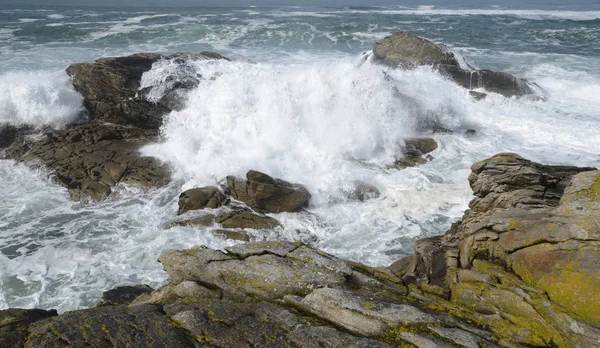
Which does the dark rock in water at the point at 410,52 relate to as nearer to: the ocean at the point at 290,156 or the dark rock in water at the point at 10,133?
the ocean at the point at 290,156

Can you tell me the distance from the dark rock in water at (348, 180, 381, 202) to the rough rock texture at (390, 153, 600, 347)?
209 inches

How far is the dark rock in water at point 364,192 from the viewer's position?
15.2 meters

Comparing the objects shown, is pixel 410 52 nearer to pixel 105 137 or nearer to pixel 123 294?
pixel 105 137

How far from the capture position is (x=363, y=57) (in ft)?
108

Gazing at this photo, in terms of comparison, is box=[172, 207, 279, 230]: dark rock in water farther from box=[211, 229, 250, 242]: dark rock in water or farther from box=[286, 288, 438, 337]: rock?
box=[286, 288, 438, 337]: rock

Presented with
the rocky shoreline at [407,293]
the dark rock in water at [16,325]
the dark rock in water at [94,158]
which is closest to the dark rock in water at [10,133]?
the dark rock in water at [94,158]

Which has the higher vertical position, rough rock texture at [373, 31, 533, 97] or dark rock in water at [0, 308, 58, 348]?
rough rock texture at [373, 31, 533, 97]

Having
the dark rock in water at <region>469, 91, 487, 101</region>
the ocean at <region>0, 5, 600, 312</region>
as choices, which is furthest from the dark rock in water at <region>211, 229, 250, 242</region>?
the dark rock in water at <region>469, 91, 487, 101</region>

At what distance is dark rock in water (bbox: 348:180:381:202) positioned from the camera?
15.2 meters

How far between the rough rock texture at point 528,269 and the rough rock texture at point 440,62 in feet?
61.2

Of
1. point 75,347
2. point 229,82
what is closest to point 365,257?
point 75,347

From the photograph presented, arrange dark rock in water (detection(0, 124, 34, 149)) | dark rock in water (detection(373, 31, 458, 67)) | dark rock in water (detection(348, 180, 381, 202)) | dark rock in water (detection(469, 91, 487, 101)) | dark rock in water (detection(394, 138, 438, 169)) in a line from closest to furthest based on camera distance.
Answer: dark rock in water (detection(348, 180, 381, 202)), dark rock in water (detection(394, 138, 438, 169)), dark rock in water (detection(0, 124, 34, 149)), dark rock in water (detection(469, 91, 487, 101)), dark rock in water (detection(373, 31, 458, 67))

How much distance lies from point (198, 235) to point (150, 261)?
5.40ft

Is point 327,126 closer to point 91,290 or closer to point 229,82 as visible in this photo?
point 229,82
